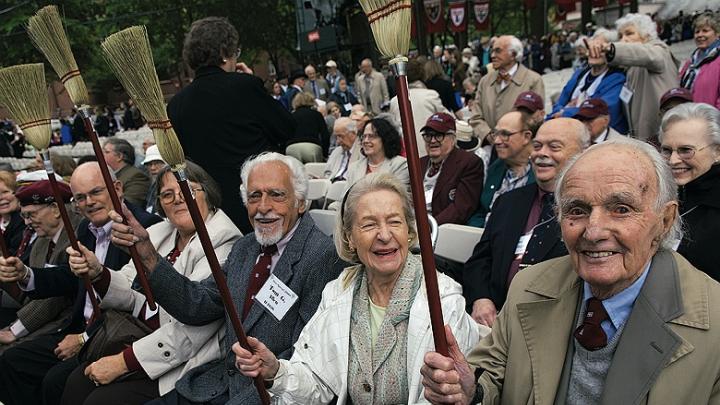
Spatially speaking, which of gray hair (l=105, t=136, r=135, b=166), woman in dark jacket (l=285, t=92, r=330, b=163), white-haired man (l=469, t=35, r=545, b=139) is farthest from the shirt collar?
woman in dark jacket (l=285, t=92, r=330, b=163)

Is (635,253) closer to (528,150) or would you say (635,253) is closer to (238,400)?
(238,400)

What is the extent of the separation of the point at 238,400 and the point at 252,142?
1.96 metres

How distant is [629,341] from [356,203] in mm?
1304

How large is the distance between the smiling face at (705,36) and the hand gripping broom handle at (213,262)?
5409 millimetres

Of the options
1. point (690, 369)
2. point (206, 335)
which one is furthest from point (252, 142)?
point (690, 369)

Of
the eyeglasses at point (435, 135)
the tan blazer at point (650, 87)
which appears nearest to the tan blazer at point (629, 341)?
the eyeglasses at point (435, 135)

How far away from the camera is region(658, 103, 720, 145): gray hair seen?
9.95ft

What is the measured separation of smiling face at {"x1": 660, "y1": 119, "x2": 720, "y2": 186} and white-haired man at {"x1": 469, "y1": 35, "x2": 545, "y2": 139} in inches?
121

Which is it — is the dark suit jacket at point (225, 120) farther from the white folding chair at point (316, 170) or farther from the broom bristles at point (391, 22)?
the white folding chair at point (316, 170)

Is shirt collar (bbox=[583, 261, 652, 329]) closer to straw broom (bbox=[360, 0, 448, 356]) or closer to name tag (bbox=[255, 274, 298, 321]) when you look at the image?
straw broom (bbox=[360, 0, 448, 356])

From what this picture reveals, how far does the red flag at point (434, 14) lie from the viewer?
75.6 feet

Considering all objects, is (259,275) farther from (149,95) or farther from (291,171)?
(149,95)

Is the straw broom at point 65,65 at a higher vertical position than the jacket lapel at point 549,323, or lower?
higher

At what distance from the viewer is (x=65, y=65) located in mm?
3037
